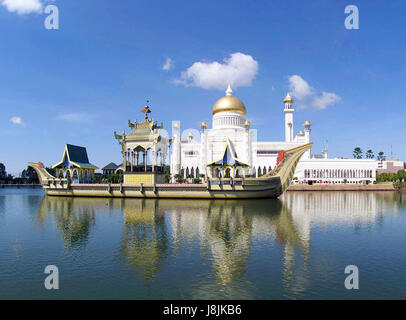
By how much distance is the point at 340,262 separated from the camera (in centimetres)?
1248

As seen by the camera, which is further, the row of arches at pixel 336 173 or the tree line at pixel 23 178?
the tree line at pixel 23 178

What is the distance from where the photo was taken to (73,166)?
4703 cm

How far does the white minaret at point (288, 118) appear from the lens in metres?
86.8

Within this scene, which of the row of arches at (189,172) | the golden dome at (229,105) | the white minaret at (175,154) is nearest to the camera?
the golden dome at (229,105)

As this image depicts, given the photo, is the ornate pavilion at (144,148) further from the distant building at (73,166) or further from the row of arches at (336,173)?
the row of arches at (336,173)

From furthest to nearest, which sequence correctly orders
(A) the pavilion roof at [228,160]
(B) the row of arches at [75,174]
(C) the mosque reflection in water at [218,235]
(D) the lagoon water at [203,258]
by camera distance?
(B) the row of arches at [75,174] → (A) the pavilion roof at [228,160] → (C) the mosque reflection in water at [218,235] → (D) the lagoon water at [203,258]

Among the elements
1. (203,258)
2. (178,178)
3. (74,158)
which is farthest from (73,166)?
(203,258)

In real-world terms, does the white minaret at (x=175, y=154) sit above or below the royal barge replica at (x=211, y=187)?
above

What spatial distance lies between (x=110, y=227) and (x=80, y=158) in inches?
1305

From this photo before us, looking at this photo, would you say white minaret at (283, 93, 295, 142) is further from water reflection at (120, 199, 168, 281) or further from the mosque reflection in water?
water reflection at (120, 199, 168, 281)

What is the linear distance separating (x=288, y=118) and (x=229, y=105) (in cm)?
2172

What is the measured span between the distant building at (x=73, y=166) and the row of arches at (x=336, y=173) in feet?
182

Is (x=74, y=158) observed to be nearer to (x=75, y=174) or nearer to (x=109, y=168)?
(x=75, y=174)

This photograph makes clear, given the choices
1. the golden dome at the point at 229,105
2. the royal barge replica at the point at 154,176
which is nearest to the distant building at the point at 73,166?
the royal barge replica at the point at 154,176
